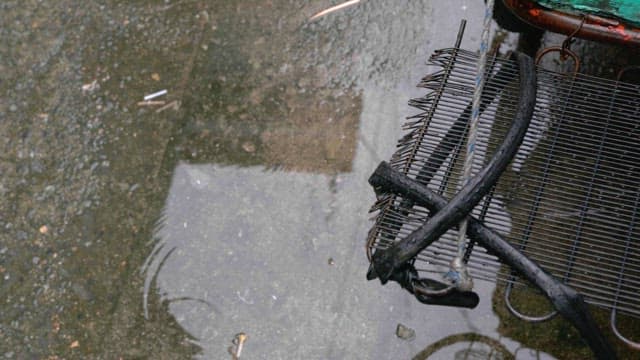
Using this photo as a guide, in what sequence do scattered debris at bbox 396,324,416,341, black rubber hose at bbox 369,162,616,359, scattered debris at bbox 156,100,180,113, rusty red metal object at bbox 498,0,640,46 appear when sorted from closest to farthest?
1. black rubber hose at bbox 369,162,616,359
2. rusty red metal object at bbox 498,0,640,46
3. scattered debris at bbox 396,324,416,341
4. scattered debris at bbox 156,100,180,113

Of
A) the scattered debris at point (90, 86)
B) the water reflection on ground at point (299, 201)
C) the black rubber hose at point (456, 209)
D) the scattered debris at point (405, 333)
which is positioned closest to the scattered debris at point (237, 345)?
the water reflection on ground at point (299, 201)

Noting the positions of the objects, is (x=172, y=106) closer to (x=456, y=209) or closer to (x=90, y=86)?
(x=90, y=86)

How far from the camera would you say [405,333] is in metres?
2.42

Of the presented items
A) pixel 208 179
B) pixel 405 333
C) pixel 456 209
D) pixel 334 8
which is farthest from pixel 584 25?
pixel 208 179

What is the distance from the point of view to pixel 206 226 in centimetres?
271

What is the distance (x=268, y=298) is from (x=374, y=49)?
1.15 meters

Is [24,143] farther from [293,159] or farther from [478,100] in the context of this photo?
[478,100]

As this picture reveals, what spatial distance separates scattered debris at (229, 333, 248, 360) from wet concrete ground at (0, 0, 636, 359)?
0.02 metres

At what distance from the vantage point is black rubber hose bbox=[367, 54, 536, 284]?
1580 mm

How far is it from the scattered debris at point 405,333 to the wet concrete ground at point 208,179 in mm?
15

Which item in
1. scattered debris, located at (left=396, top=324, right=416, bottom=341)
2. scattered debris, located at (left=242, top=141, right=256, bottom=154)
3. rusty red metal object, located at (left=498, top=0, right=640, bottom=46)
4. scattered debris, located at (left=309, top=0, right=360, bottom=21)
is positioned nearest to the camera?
rusty red metal object, located at (left=498, top=0, right=640, bottom=46)

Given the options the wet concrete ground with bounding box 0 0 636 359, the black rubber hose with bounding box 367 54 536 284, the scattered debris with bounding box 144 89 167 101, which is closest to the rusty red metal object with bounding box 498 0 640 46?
the black rubber hose with bounding box 367 54 536 284

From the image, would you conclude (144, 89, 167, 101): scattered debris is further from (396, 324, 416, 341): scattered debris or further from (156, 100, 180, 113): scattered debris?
(396, 324, 416, 341): scattered debris

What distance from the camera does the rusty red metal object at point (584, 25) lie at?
197cm
